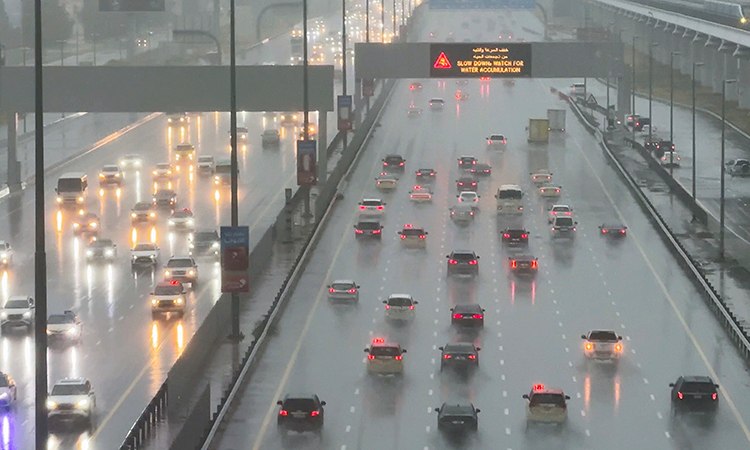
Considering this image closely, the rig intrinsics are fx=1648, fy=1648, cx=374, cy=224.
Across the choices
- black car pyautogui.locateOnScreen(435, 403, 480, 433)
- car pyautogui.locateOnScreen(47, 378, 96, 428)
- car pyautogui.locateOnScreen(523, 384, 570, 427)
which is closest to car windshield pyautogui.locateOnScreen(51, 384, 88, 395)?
car pyautogui.locateOnScreen(47, 378, 96, 428)

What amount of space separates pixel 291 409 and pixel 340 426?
5.16ft

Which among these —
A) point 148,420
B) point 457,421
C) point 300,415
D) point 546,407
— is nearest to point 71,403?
point 148,420

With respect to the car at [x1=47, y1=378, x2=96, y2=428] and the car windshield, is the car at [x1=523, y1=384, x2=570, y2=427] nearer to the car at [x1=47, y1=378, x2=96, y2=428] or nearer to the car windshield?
the car at [x1=47, y1=378, x2=96, y2=428]

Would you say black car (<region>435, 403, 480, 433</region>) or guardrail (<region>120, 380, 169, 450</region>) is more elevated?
guardrail (<region>120, 380, 169, 450</region>)

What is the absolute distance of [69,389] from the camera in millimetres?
49719

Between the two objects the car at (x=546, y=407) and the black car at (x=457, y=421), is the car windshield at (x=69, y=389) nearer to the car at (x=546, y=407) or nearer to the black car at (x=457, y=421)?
the black car at (x=457, y=421)

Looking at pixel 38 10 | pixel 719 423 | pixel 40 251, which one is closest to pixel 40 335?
pixel 40 251

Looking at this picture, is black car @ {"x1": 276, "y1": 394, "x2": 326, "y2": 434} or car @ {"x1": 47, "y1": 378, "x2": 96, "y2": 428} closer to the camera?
black car @ {"x1": 276, "y1": 394, "x2": 326, "y2": 434}

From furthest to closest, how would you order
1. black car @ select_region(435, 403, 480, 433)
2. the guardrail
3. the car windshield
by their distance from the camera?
the car windshield < black car @ select_region(435, 403, 480, 433) < the guardrail

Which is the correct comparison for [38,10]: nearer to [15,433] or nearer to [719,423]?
[15,433]

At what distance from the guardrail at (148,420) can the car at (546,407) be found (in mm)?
10804

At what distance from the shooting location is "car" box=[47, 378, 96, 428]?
1935 inches

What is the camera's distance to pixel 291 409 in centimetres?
4828

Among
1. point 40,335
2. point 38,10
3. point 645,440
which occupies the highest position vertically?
point 38,10
